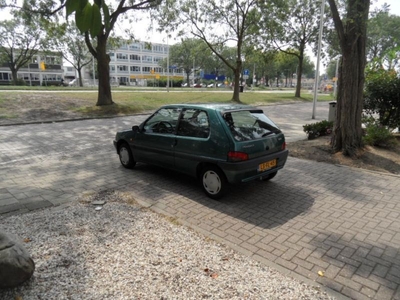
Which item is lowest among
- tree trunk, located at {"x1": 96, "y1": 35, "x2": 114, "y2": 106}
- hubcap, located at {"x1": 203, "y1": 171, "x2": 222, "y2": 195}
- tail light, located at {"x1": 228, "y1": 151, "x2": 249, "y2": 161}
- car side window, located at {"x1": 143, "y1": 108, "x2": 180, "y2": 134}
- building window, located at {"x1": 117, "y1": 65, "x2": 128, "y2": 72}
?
hubcap, located at {"x1": 203, "y1": 171, "x2": 222, "y2": 195}

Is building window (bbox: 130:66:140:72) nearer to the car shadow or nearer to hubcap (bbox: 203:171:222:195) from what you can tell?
the car shadow

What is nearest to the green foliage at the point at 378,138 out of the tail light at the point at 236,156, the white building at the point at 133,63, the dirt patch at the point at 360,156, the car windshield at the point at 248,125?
the dirt patch at the point at 360,156

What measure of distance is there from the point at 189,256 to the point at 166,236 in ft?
1.73

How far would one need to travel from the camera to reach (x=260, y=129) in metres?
5.12

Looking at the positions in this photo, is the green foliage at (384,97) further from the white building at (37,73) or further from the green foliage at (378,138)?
the white building at (37,73)

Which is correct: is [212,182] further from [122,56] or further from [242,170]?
[122,56]

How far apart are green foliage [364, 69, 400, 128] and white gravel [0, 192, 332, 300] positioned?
8382 millimetres

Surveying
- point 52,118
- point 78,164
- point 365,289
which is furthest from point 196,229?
point 52,118

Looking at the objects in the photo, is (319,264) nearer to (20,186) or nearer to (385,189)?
(385,189)

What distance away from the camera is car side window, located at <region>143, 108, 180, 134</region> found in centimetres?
555

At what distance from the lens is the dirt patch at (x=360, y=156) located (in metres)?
7.01

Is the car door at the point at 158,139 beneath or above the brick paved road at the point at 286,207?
above

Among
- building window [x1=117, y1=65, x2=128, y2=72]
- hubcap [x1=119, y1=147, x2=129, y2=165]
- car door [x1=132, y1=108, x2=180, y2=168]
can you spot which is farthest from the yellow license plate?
building window [x1=117, y1=65, x2=128, y2=72]

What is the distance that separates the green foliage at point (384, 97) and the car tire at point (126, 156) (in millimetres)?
7714
